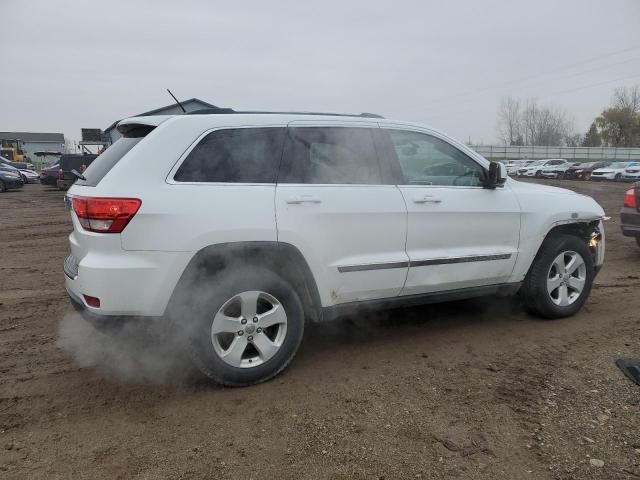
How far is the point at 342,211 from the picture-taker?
333cm

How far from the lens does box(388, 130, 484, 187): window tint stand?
12.5 ft

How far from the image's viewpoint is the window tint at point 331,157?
3367 millimetres

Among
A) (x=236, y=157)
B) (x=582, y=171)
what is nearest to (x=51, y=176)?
(x=236, y=157)

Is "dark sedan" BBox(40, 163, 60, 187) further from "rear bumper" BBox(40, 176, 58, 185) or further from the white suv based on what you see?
the white suv

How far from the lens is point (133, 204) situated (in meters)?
2.83

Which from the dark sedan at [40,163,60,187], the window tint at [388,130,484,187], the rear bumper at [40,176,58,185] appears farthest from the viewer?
the rear bumper at [40,176,58,185]

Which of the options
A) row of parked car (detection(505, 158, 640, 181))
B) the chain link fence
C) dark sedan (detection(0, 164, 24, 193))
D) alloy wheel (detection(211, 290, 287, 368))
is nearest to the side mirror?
alloy wheel (detection(211, 290, 287, 368))

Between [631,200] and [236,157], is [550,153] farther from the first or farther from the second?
[236,157]

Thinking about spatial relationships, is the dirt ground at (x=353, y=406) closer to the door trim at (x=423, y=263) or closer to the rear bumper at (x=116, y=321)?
the rear bumper at (x=116, y=321)

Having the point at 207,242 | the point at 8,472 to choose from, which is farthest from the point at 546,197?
the point at 8,472

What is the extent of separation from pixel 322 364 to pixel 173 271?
1.32 meters

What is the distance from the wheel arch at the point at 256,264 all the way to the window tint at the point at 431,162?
3.71ft

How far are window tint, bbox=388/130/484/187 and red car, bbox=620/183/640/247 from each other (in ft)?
14.3

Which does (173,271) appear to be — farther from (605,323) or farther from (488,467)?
(605,323)
